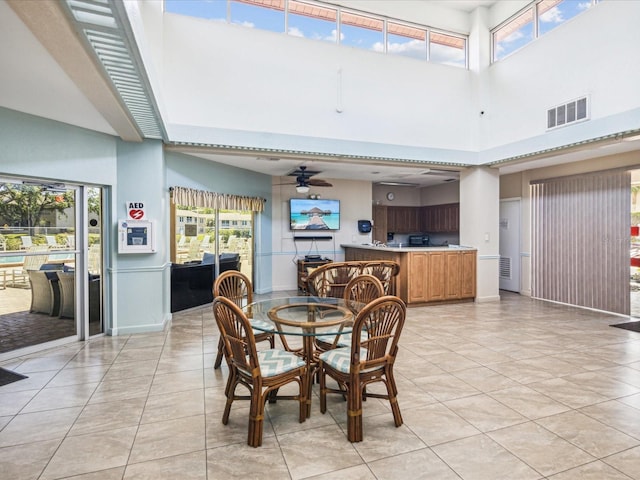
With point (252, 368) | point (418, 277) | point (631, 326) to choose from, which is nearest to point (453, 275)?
point (418, 277)

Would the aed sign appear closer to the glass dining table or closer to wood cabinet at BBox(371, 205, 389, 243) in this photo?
the glass dining table

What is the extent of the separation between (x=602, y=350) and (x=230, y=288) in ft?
13.5

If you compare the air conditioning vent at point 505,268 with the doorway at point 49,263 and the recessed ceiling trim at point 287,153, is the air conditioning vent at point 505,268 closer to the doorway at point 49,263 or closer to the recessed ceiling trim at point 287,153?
the recessed ceiling trim at point 287,153

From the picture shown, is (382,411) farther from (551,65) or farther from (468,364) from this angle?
(551,65)

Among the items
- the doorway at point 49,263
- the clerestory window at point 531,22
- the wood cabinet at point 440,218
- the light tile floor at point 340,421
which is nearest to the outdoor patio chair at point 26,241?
the doorway at point 49,263

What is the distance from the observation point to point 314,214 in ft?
26.6

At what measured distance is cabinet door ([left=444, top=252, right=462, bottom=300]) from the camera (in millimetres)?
6426

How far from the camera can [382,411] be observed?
2.64 meters

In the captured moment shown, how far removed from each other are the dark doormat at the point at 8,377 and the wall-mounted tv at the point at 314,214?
5.30m

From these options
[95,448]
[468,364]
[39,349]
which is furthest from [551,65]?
[39,349]

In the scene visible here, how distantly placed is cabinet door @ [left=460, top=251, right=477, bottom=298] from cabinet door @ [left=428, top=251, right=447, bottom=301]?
396 mm

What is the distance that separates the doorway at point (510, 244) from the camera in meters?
7.55

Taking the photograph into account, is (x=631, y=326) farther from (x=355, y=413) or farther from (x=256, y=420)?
(x=256, y=420)

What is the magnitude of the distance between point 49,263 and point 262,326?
317cm
